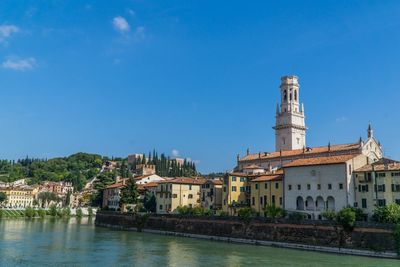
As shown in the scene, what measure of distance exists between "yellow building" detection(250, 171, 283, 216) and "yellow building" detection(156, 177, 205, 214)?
13.9 metres

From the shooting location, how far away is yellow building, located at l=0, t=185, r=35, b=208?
489ft

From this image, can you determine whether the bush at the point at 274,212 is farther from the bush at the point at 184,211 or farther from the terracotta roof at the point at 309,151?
the terracotta roof at the point at 309,151

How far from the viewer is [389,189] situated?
4794 centimetres

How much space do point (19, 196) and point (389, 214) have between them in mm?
138214

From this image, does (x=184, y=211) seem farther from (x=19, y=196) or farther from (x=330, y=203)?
(x=19, y=196)

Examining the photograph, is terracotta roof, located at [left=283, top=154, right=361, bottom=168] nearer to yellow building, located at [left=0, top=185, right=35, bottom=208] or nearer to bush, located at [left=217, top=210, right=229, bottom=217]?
bush, located at [left=217, top=210, right=229, bottom=217]

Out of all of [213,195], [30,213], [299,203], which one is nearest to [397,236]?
[299,203]

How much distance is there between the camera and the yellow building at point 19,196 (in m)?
149

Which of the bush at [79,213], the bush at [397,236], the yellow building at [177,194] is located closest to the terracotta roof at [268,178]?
the yellow building at [177,194]

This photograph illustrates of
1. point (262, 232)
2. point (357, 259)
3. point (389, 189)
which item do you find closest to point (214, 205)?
point (262, 232)

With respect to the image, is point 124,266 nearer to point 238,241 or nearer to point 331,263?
point 331,263

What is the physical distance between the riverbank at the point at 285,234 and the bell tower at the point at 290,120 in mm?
34014

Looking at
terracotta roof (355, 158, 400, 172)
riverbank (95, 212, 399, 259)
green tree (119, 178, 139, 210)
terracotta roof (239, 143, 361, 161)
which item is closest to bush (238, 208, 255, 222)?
riverbank (95, 212, 399, 259)

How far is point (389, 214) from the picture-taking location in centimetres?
4259
